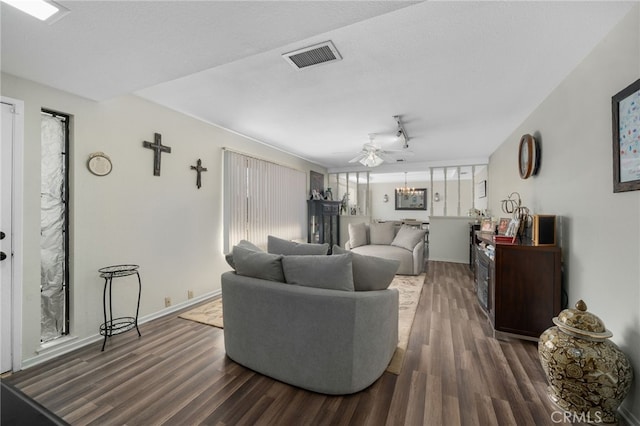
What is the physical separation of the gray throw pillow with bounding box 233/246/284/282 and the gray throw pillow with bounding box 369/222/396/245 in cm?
397

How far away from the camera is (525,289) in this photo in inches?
98.8

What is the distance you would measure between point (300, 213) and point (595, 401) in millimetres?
5301

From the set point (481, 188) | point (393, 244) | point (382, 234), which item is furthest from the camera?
point (481, 188)

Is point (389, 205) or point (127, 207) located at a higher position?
point (389, 205)

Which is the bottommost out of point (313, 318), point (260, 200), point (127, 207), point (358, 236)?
point (313, 318)

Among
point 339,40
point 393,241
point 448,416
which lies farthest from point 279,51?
point 393,241

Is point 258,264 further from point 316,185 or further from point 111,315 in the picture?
point 316,185

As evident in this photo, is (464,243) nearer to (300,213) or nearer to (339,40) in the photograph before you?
(300,213)

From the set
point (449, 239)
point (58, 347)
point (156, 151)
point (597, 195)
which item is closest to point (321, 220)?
point (449, 239)

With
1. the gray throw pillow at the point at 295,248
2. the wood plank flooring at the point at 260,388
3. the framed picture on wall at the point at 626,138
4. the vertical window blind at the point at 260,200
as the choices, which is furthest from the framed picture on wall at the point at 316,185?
the framed picture on wall at the point at 626,138

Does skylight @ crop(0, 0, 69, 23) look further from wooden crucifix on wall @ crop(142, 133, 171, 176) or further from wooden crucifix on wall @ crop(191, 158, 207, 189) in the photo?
wooden crucifix on wall @ crop(191, 158, 207, 189)

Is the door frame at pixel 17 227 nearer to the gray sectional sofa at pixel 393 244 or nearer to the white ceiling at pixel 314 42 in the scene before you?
the white ceiling at pixel 314 42

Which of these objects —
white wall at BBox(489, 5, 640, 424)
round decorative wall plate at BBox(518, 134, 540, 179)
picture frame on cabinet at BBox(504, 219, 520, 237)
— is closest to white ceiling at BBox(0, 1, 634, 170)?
white wall at BBox(489, 5, 640, 424)
